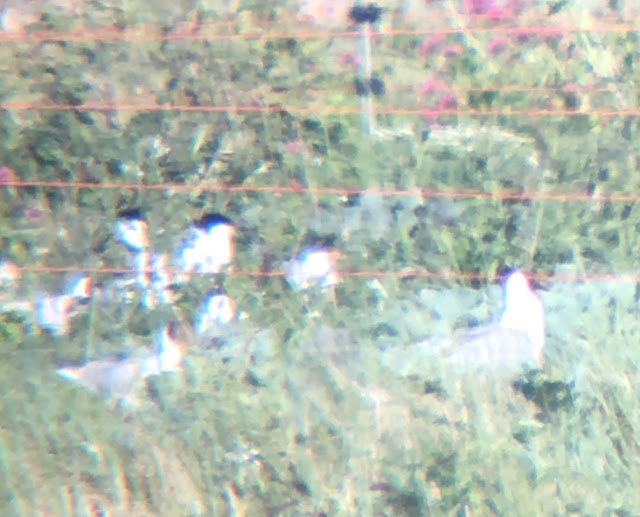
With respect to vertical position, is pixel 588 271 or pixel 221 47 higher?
pixel 221 47

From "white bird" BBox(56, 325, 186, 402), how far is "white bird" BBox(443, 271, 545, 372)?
0.82m

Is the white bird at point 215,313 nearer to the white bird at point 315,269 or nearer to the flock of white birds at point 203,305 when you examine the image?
the flock of white birds at point 203,305

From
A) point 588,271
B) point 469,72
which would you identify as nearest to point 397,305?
point 588,271

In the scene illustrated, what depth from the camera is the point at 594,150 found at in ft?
8.33

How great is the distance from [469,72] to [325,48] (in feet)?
1.44

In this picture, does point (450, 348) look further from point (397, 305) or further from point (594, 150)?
point (594, 150)

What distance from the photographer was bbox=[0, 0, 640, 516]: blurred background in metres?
2.46

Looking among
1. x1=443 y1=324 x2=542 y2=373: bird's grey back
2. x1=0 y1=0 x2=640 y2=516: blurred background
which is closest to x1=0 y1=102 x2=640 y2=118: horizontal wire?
x1=0 y1=0 x2=640 y2=516: blurred background

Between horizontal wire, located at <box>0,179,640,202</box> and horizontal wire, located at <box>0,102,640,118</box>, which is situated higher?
horizontal wire, located at <box>0,102,640,118</box>

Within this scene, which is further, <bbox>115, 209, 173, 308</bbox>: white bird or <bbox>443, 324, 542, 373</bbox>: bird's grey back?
<bbox>115, 209, 173, 308</bbox>: white bird

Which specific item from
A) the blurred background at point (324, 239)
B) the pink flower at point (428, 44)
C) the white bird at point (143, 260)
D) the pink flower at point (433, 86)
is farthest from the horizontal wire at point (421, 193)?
the pink flower at point (428, 44)

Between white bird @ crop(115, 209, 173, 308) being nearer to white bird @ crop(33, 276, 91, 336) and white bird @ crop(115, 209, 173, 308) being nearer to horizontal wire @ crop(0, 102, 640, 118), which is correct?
white bird @ crop(33, 276, 91, 336)

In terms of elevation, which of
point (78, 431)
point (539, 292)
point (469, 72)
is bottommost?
point (78, 431)

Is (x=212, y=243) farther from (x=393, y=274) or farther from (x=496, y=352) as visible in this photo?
(x=496, y=352)
